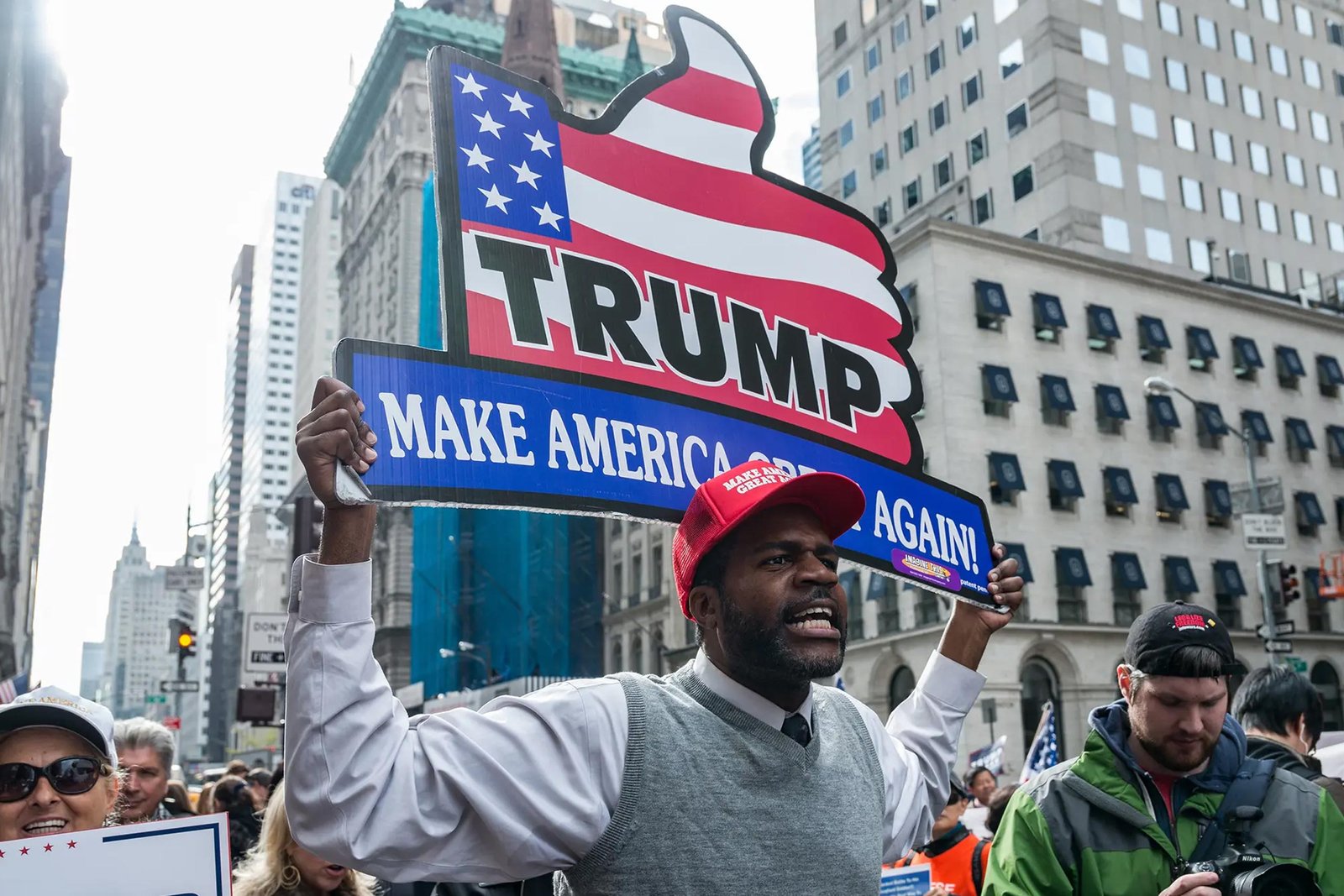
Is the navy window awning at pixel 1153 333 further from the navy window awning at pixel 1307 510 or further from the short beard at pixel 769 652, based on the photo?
the short beard at pixel 769 652

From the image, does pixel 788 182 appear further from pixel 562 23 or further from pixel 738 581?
pixel 562 23

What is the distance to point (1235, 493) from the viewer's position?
2616 cm

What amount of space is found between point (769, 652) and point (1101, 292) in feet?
139

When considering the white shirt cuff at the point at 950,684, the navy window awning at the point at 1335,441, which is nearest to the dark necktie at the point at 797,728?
the white shirt cuff at the point at 950,684

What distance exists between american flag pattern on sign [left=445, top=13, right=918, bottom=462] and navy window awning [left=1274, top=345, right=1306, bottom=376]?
4580 cm

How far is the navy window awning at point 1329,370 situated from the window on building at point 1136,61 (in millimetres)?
12767

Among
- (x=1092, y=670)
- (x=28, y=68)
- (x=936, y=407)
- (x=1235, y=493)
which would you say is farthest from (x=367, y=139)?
(x=1235, y=493)

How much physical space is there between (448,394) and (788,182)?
193cm

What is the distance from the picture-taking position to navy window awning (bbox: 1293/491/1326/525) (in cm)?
4378

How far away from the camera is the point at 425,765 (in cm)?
251

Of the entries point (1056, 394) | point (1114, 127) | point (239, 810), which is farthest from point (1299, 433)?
point (239, 810)

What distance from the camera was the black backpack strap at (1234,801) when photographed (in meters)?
3.77

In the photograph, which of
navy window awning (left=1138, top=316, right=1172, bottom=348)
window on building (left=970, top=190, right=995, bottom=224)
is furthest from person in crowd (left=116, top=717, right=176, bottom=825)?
window on building (left=970, top=190, right=995, bottom=224)

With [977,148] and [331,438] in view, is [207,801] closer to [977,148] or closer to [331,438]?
[331,438]
